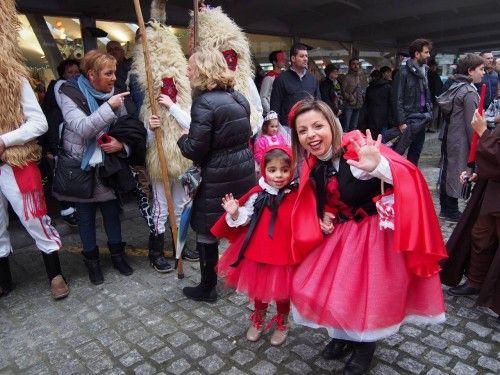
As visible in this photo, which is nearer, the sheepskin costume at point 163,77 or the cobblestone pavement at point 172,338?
the cobblestone pavement at point 172,338

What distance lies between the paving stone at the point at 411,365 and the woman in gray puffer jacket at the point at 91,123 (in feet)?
8.42

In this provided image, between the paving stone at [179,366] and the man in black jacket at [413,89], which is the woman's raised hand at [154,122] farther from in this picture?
the man in black jacket at [413,89]

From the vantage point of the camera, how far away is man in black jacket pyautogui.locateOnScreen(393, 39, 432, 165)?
584 cm

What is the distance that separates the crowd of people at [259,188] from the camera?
7.31ft

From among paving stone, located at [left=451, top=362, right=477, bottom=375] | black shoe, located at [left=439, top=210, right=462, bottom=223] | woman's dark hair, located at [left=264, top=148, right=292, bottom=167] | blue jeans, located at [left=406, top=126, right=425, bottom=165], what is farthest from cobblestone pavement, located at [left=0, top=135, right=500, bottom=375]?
blue jeans, located at [left=406, top=126, right=425, bottom=165]

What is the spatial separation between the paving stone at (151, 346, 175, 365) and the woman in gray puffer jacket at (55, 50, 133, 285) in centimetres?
125

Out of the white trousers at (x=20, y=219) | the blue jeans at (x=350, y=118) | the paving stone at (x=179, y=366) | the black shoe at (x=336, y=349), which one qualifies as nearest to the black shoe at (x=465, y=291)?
the black shoe at (x=336, y=349)

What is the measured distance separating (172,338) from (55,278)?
130 centimetres

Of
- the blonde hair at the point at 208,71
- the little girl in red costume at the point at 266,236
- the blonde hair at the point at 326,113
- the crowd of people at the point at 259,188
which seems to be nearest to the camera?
the crowd of people at the point at 259,188

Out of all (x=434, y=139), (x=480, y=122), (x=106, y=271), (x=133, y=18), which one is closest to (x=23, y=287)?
(x=106, y=271)

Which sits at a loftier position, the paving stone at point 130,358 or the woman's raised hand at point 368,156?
the woman's raised hand at point 368,156

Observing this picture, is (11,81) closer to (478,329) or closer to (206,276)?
(206,276)

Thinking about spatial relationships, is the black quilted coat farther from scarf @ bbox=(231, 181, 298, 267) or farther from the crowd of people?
scarf @ bbox=(231, 181, 298, 267)

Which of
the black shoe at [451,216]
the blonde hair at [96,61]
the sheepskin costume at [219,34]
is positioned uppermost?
the sheepskin costume at [219,34]
